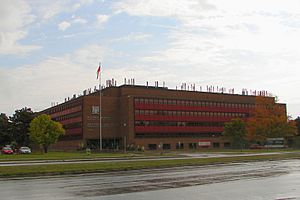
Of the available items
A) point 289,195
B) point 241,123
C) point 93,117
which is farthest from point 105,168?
point 93,117

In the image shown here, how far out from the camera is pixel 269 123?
78.2 meters

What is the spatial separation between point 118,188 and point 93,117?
295ft

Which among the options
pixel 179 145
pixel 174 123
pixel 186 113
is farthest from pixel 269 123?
pixel 186 113

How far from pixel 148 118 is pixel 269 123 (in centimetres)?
3591

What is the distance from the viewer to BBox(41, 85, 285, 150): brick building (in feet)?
344

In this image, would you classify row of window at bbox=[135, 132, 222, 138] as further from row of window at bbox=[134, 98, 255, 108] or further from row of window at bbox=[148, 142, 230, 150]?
row of window at bbox=[134, 98, 255, 108]

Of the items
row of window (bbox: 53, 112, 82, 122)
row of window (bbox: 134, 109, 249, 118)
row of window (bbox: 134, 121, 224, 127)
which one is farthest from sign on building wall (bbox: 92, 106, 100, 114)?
row of window (bbox: 134, 121, 224, 127)

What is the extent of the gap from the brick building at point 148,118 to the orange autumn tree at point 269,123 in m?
29.9

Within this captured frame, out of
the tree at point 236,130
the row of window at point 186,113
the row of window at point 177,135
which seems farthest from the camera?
the row of window at point 186,113

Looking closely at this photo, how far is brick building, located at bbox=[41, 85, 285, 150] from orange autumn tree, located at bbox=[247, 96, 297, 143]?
29.9m

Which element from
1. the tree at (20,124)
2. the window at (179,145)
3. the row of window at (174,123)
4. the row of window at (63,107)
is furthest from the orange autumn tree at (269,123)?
the tree at (20,124)

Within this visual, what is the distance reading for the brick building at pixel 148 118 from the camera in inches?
4129

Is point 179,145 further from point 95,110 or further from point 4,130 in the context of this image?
point 4,130

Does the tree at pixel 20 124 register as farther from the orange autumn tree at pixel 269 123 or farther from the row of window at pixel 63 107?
the orange autumn tree at pixel 269 123
